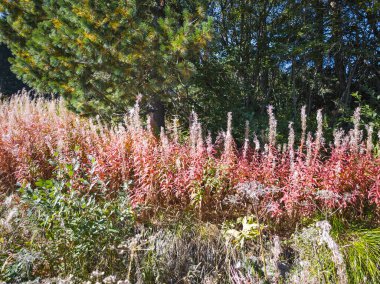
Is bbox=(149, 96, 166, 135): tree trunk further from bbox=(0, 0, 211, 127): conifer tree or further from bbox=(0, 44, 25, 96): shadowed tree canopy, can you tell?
bbox=(0, 44, 25, 96): shadowed tree canopy

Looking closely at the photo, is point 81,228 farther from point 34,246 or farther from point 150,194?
point 150,194

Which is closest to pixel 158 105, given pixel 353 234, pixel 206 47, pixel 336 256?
pixel 206 47

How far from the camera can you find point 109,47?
3.13m

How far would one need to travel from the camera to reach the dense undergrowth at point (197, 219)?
1900mm

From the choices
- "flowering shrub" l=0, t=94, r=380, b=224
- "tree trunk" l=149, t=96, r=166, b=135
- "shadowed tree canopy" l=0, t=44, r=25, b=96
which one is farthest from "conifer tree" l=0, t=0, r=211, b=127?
"shadowed tree canopy" l=0, t=44, r=25, b=96

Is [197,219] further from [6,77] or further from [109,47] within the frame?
[6,77]

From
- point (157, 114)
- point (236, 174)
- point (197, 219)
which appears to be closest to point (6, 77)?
point (157, 114)

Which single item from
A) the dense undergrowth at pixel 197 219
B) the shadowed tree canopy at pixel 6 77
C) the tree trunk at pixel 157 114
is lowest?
the dense undergrowth at pixel 197 219

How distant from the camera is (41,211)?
2.12 m

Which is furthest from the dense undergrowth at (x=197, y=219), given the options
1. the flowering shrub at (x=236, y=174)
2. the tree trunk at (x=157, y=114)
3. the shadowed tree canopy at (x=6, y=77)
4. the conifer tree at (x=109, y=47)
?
the shadowed tree canopy at (x=6, y=77)

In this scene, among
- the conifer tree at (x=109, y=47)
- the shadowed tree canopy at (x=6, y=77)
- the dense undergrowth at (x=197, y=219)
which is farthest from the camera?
the shadowed tree canopy at (x=6, y=77)

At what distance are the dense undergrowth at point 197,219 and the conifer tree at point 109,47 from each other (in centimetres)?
81

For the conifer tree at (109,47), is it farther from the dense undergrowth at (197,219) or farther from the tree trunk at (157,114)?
the dense undergrowth at (197,219)

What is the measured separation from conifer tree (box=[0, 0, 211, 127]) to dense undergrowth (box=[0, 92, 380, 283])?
2.66ft
